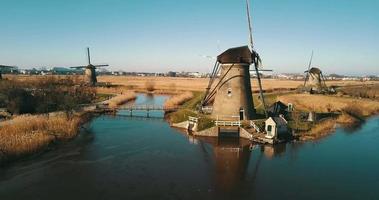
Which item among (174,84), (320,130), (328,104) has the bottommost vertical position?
(320,130)

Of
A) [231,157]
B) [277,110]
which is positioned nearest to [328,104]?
[277,110]

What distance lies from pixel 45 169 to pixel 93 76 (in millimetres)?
59794

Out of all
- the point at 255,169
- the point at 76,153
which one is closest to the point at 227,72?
the point at 255,169

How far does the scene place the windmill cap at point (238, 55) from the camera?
28703 millimetres

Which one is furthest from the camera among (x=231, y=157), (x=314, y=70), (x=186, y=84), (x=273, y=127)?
(x=186, y=84)

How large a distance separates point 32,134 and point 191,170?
453 inches

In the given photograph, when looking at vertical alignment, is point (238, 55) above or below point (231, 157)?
above

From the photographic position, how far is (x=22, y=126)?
77.8 feet

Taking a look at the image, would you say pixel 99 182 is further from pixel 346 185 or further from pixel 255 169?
pixel 346 185

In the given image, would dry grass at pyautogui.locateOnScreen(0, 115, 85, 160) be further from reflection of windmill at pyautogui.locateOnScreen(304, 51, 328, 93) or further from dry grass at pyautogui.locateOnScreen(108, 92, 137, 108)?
reflection of windmill at pyautogui.locateOnScreen(304, 51, 328, 93)

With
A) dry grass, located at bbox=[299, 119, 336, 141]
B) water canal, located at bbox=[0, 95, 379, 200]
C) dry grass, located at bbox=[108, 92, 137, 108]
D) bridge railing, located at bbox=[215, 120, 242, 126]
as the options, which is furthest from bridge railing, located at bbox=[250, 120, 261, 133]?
dry grass, located at bbox=[108, 92, 137, 108]

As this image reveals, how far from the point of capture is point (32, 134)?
22.3 meters

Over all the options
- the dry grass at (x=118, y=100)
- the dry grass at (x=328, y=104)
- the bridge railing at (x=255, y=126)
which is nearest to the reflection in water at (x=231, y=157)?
the bridge railing at (x=255, y=126)

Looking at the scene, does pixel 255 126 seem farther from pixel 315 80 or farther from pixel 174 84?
pixel 174 84
